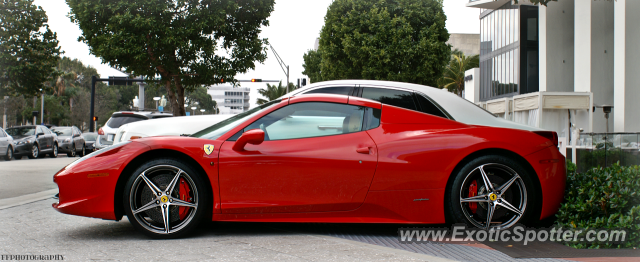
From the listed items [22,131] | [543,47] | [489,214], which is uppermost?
[543,47]

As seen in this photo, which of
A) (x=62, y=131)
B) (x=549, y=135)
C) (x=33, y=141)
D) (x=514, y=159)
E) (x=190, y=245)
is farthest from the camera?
(x=62, y=131)

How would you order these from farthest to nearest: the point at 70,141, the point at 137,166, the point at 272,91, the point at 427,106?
the point at 272,91, the point at 70,141, the point at 427,106, the point at 137,166

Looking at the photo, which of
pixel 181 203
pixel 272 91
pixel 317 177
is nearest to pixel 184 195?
pixel 181 203

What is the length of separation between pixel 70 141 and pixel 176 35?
34.5 feet

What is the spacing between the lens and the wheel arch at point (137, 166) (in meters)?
4.22

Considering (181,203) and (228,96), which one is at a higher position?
(228,96)

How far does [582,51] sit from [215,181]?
24.2 m

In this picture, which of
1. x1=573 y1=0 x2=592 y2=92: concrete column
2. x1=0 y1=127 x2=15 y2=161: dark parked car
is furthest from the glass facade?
x1=0 y1=127 x2=15 y2=161: dark parked car

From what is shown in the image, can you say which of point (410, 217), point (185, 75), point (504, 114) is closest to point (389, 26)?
point (504, 114)

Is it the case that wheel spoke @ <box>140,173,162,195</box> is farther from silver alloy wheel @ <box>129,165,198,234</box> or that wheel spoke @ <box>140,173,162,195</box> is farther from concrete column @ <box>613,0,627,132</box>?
concrete column @ <box>613,0,627,132</box>

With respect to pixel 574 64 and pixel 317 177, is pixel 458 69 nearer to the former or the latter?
pixel 574 64

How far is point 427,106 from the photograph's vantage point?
5.57 meters

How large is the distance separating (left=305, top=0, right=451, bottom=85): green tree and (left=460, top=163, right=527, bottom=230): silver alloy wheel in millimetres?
22241

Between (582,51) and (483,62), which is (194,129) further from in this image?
(483,62)
